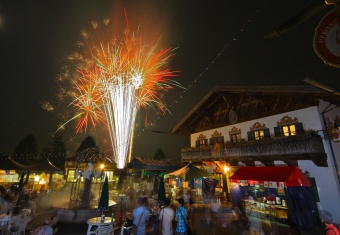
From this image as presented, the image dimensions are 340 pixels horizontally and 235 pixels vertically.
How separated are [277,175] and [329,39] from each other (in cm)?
1063

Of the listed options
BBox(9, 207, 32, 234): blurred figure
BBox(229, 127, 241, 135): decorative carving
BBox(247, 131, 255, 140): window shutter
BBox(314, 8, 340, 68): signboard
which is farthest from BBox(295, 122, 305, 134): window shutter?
BBox(9, 207, 32, 234): blurred figure

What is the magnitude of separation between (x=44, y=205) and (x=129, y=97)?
40.3 feet

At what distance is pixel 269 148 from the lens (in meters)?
14.7

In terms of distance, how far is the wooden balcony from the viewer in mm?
12391

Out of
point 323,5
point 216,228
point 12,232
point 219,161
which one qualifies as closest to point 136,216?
point 12,232

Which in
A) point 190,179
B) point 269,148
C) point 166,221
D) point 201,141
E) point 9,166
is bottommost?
point 166,221

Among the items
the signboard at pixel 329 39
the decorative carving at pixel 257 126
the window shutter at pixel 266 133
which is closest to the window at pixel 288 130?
the window shutter at pixel 266 133

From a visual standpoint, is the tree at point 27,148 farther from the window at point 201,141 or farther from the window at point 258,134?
the window at point 258,134

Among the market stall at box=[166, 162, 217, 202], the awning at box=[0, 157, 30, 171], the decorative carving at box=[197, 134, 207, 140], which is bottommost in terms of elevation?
the market stall at box=[166, 162, 217, 202]

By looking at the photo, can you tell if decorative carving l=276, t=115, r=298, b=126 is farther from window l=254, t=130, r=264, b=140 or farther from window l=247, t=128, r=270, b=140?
window l=254, t=130, r=264, b=140

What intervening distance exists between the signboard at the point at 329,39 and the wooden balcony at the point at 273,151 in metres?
9.86

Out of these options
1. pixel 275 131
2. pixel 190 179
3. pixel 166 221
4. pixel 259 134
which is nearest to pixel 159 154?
pixel 190 179

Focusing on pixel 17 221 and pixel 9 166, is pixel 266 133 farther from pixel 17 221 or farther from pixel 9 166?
pixel 9 166

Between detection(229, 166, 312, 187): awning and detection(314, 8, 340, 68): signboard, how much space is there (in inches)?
376
